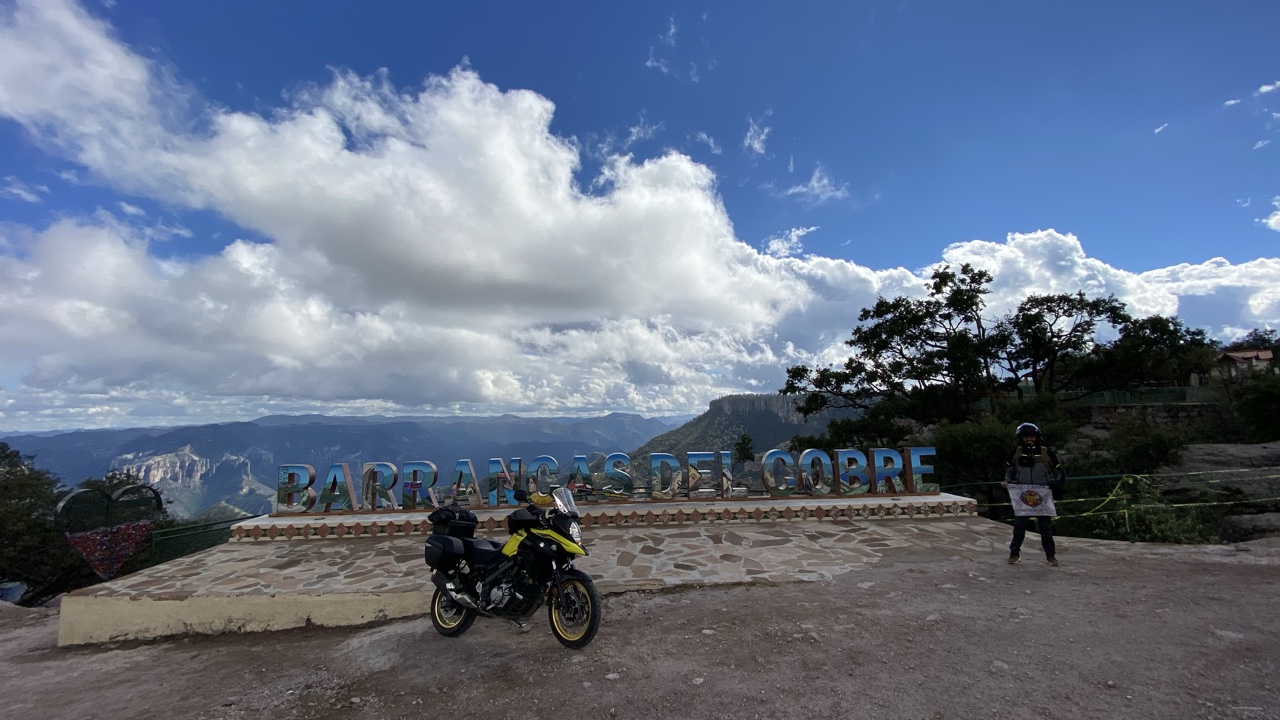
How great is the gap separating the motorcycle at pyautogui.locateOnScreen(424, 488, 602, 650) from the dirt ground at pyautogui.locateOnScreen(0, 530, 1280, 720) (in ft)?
0.80

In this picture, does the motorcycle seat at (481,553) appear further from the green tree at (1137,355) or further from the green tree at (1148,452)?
the green tree at (1137,355)

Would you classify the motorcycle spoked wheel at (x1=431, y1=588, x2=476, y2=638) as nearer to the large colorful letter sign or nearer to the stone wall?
the large colorful letter sign

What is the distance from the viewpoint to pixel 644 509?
417 inches

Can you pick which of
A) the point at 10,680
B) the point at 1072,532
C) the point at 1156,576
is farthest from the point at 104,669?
the point at 1072,532

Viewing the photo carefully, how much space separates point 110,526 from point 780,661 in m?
10.5

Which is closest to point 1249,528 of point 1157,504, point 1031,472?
point 1157,504

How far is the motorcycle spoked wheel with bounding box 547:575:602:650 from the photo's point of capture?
4586 millimetres

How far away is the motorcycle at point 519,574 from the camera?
187 inches

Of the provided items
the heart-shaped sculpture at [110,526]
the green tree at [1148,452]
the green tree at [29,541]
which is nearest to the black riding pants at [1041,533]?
the heart-shaped sculpture at [110,526]

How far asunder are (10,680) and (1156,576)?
12241 mm

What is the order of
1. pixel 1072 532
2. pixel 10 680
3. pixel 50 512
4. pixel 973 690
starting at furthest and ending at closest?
pixel 50 512
pixel 1072 532
pixel 10 680
pixel 973 690

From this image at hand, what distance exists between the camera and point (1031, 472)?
737cm

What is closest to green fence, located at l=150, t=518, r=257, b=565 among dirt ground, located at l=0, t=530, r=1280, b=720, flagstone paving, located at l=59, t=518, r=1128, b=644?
flagstone paving, located at l=59, t=518, r=1128, b=644

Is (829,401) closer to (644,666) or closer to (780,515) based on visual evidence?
(780,515)
